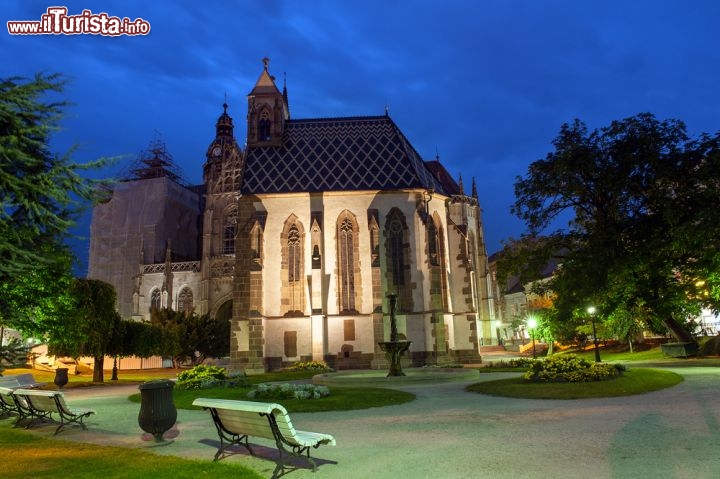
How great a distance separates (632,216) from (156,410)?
911 inches

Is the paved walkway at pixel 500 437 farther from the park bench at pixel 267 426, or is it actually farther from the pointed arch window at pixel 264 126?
the pointed arch window at pixel 264 126

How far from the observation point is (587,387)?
50.8 feet

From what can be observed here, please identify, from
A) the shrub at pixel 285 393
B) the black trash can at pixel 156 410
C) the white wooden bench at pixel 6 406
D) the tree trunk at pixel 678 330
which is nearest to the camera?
the black trash can at pixel 156 410

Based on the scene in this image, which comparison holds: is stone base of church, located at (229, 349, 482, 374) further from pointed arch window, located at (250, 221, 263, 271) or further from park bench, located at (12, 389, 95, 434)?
park bench, located at (12, 389, 95, 434)

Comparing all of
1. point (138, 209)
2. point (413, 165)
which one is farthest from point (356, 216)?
point (138, 209)

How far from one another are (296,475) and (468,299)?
32.4 metres

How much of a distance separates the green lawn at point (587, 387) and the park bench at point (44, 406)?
11.6 metres

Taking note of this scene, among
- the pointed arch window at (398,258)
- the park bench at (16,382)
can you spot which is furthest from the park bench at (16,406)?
the pointed arch window at (398,258)

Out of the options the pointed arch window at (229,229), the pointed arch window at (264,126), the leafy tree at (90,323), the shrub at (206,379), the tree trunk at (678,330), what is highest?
the pointed arch window at (264,126)

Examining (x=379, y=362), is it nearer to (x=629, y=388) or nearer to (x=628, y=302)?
(x=628, y=302)

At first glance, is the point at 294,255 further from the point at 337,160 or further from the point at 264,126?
the point at 264,126

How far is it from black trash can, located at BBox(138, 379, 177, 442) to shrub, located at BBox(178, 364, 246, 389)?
11.1m

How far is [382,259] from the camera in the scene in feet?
119

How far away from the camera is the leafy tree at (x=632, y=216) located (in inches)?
859
